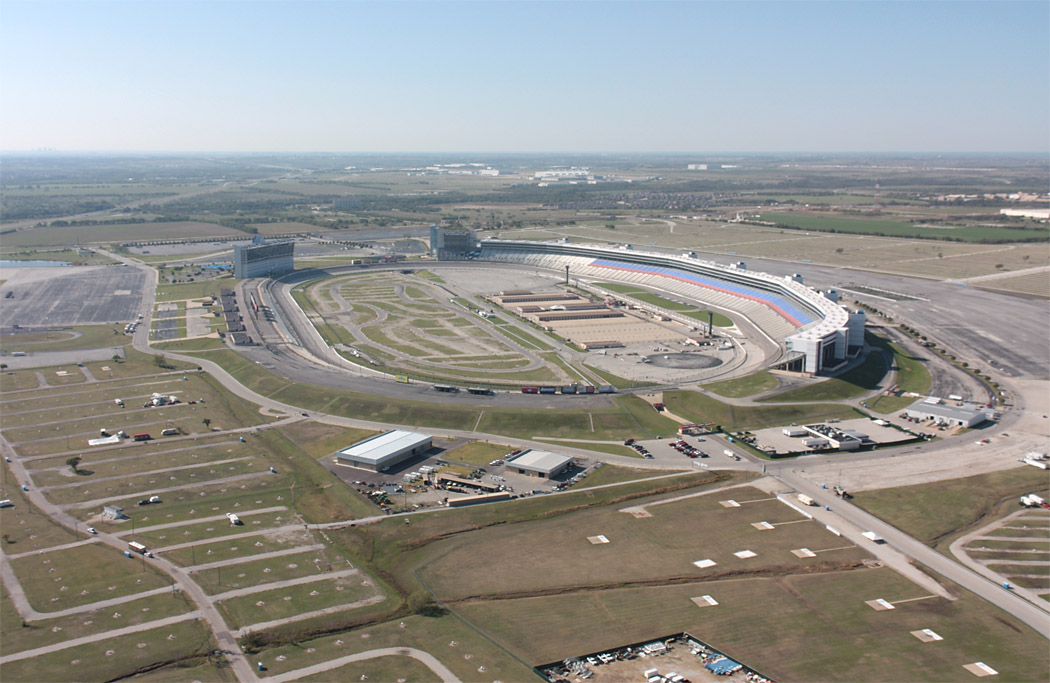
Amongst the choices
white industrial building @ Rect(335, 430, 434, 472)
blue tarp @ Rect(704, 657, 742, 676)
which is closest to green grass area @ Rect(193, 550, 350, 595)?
white industrial building @ Rect(335, 430, 434, 472)

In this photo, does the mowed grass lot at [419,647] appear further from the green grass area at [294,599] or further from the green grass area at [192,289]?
the green grass area at [192,289]

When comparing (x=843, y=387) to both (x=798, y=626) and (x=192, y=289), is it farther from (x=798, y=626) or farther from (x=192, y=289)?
(x=192, y=289)

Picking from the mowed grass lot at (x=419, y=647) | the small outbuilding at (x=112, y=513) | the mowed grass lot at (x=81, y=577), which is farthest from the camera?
the small outbuilding at (x=112, y=513)

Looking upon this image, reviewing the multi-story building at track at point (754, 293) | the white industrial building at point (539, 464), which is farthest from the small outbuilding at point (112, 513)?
the multi-story building at track at point (754, 293)

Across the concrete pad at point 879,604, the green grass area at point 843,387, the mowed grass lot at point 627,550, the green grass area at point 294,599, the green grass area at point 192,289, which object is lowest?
the concrete pad at point 879,604

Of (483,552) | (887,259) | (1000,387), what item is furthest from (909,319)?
(483,552)

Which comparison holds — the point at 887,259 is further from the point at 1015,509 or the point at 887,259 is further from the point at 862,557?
the point at 862,557

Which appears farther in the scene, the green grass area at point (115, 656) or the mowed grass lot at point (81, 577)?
the mowed grass lot at point (81, 577)
